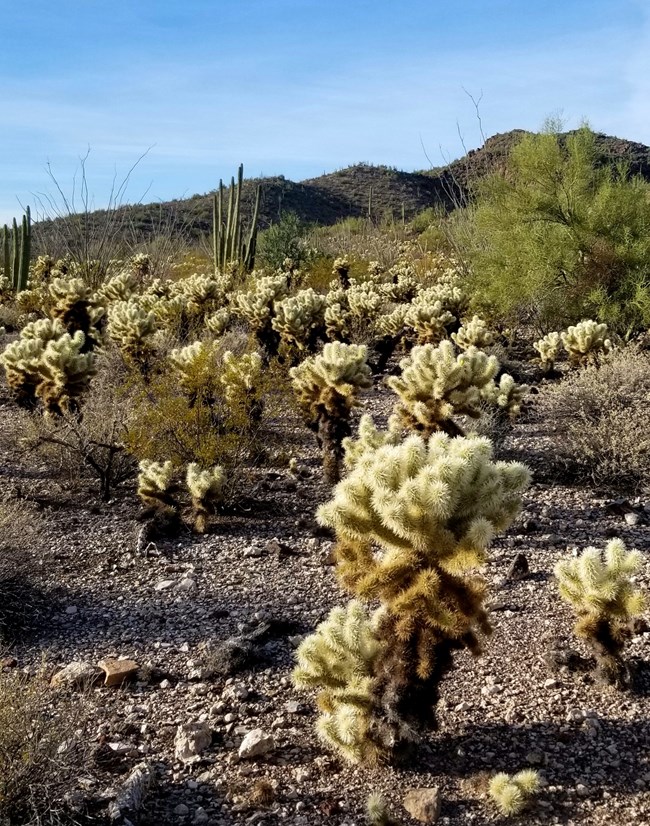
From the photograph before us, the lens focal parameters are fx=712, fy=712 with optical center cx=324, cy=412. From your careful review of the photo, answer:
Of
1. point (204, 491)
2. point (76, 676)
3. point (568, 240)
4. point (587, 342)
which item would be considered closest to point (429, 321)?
point (587, 342)

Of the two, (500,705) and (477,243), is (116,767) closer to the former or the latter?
(500,705)

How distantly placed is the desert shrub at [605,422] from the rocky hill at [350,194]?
1287 inches

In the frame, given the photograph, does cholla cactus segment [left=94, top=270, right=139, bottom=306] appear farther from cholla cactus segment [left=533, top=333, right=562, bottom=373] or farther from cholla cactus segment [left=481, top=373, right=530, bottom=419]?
cholla cactus segment [left=481, top=373, right=530, bottom=419]

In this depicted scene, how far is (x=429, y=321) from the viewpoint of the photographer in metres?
10.8

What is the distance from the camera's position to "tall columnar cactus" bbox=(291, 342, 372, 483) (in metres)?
6.06

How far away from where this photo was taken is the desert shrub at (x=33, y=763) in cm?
255

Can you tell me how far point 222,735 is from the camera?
322cm

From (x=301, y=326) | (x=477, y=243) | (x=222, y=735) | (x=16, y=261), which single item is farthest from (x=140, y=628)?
(x=16, y=261)

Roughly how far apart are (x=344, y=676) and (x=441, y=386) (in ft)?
9.18

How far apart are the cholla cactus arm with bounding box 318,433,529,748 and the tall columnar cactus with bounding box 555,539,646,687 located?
2.27ft

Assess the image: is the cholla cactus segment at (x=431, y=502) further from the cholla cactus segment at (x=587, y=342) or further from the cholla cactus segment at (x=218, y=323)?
the cholla cactus segment at (x=218, y=323)

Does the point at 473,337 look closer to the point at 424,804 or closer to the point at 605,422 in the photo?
the point at 605,422

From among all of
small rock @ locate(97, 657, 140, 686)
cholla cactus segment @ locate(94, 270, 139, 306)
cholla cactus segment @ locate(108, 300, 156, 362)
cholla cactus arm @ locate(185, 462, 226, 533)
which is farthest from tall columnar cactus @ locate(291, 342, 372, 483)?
cholla cactus segment @ locate(94, 270, 139, 306)

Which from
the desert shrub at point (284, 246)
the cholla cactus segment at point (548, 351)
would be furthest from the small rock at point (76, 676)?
the desert shrub at point (284, 246)
